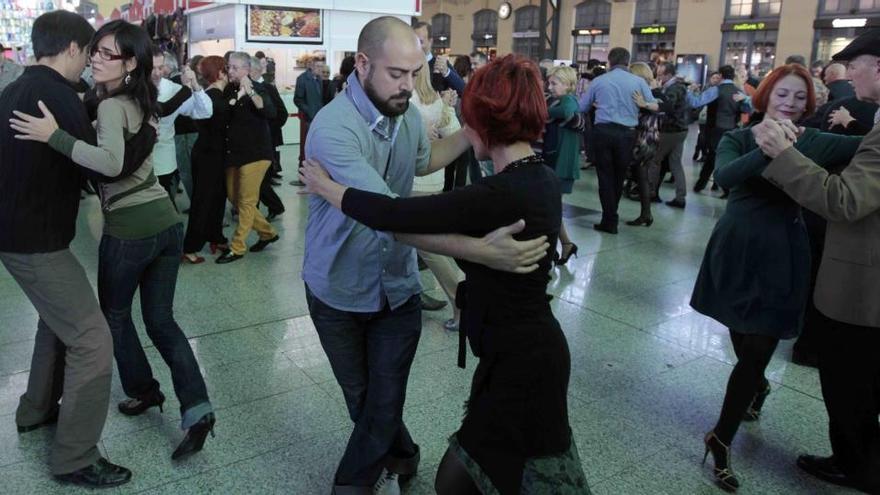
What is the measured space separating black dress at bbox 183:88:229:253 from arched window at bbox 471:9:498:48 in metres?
29.3

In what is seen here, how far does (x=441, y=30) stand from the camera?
119 feet

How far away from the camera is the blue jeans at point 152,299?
261 cm

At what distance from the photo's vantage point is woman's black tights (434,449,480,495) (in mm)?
1830

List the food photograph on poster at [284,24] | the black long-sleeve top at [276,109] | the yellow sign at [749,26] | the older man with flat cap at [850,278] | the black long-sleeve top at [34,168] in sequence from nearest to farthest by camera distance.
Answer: the older man with flat cap at [850,278], the black long-sleeve top at [34,168], the black long-sleeve top at [276,109], the food photograph on poster at [284,24], the yellow sign at [749,26]

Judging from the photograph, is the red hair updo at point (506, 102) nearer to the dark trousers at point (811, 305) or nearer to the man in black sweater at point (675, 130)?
the dark trousers at point (811, 305)

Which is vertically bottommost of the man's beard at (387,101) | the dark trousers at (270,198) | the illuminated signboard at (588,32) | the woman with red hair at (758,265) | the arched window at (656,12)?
the dark trousers at (270,198)

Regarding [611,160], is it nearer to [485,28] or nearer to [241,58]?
[241,58]

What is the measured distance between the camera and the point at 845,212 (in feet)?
7.13

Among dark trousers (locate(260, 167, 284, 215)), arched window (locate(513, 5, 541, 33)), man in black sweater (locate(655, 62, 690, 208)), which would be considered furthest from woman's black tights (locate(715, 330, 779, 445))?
arched window (locate(513, 5, 541, 33))

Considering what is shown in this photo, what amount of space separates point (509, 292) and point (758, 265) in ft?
4.77

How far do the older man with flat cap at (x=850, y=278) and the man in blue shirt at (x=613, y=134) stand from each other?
170 inches

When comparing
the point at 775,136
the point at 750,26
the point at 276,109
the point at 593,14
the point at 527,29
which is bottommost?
the point at 276,109

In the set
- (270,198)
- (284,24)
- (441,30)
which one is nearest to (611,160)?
(270,198)

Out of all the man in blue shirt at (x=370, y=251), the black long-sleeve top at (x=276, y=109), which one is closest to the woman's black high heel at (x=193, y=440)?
the man in blue shirt at (x=370, y=251)
